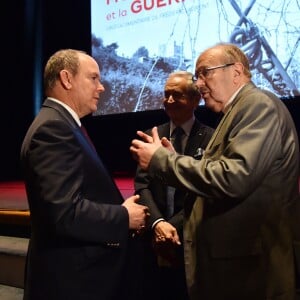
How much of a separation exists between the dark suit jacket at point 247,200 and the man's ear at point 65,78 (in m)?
0.35

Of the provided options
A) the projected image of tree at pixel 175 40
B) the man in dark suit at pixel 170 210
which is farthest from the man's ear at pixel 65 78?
the projected image of tree at pixel 175 40

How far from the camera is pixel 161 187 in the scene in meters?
1.78

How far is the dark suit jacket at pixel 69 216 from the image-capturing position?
1174mm

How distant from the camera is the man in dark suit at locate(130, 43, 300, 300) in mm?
1131

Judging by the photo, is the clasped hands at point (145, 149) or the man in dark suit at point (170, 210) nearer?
the clasped hands at point (145, 149)

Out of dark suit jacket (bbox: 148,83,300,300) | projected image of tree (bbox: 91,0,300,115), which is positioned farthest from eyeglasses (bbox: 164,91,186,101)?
projected image of tree (bbox: 91,0,300,115)

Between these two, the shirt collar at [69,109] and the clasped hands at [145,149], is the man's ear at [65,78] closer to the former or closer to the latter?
the shirt collar at [69,109]

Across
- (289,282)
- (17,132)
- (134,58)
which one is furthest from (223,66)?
(17,132)

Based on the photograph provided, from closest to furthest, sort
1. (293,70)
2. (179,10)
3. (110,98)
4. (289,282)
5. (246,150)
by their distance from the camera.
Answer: (246,150) < (289,282) < (293,70) < (179,10) < (110,98)

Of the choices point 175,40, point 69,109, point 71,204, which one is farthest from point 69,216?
point 175,40

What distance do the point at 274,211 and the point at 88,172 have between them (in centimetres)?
53

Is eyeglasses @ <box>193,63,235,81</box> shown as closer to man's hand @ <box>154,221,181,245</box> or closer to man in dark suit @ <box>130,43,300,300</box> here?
man in dark suit @ <box>130,43,300,300</box>

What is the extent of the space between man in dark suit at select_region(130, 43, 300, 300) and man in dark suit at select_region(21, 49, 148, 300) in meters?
0.17

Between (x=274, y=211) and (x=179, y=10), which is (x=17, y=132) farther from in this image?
(x=274, y=211)
